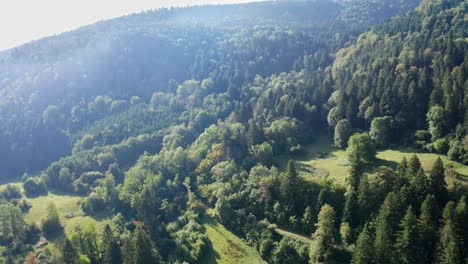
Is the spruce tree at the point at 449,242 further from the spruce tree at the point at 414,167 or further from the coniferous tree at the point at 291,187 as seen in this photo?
the coniferous tree at the point at 291,187

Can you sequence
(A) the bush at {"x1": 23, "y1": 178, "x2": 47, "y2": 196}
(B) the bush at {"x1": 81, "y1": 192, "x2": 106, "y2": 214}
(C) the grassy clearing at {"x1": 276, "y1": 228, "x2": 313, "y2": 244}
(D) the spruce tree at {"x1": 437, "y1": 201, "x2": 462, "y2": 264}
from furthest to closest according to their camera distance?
(A) the bush at {"x1": 23, "y1": 178, "x2": 47, "y2": 196} < (B) the bush at {"x1": 81, "y1": 192, "x2": 106, "y2": 214} < (C) the grassy clearing at {"x1": 276, "y1": 228, "x2": 313, "y2": 244} < (D) the spruce tree at {"x1": 437, "y1": 201, "x2": 462, "y2": 264}

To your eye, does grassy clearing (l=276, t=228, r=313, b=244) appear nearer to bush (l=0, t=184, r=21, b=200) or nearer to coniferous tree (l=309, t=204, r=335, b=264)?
coniferous tree (l=309, t=204, r=335, b=264)

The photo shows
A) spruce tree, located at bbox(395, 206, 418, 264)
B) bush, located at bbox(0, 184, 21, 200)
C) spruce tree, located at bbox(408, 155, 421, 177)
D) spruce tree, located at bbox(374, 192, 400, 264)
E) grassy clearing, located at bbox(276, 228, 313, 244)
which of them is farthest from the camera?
bush, located at bbox(0, 184, 21, 200)

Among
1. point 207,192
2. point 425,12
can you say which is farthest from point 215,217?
point 425,12

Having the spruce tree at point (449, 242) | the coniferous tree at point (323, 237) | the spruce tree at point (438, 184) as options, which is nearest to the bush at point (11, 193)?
the coniferous tree at point (323, 237)

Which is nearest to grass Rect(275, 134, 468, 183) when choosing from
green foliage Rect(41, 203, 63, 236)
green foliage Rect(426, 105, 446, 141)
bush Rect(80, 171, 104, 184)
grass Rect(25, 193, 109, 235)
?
green foliage Rect(426, 105, 446, 141)

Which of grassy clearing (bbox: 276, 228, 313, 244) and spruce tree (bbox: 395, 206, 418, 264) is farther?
grassy clearing (bbox: 276, 228, 313, 244)

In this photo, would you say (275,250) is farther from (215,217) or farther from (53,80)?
(53,80)

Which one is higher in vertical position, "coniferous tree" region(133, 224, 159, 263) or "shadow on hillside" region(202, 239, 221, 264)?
"coniferous tree" region(133, 224, 159, 263)
